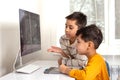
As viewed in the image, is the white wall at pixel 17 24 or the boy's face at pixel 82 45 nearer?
the boy's face at pixel 82 45

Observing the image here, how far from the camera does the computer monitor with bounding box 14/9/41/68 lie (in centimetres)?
173

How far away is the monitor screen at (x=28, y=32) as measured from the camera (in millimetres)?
1733

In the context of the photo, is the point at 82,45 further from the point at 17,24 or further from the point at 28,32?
the point at 17,24

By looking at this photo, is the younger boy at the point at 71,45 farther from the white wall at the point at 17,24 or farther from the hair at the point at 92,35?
the white wall at the point at 17,24

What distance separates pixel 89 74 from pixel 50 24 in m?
1.47

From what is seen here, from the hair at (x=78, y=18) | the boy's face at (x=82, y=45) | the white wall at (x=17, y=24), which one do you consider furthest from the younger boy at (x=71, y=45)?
the white wall at (x=17, y=24)

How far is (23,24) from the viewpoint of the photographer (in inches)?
69.4

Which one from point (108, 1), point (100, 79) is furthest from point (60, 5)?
point (100, 79)

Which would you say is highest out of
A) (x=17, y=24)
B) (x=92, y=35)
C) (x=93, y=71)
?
(x=17, y=24)

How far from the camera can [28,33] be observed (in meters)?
1.89

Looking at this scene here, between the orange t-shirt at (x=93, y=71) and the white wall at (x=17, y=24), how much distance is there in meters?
0.70

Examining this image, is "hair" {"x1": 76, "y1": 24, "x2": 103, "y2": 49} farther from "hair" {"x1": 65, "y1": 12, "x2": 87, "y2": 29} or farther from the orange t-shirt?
"hair" {"x1": 65, "y1": 12, "x2": 87, "y2": 29}

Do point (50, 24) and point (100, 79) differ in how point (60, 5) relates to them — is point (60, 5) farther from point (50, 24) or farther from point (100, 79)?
point (100, 79)

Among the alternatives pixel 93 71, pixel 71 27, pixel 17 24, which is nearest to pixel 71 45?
pixel 71 27
